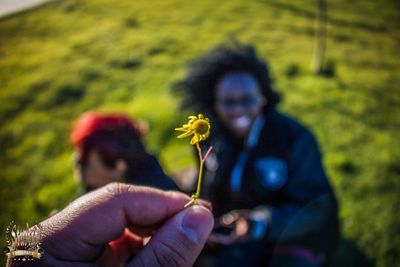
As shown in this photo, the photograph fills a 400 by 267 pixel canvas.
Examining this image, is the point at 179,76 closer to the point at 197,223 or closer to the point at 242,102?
the point at 242,102

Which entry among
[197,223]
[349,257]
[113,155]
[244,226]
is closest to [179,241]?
[197,223]

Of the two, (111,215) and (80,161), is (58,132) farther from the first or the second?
(111,215)

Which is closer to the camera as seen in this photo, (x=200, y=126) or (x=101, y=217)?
(x=200, y=126)

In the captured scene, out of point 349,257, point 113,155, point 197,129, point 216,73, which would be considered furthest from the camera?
point 216,73

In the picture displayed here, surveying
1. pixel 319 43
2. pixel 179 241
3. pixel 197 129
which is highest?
pixel 197 129

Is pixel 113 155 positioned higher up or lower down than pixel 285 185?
higher up

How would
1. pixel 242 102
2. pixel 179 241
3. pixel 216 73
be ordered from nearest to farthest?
pixel 179 241
pixel 242 102
pixel 216 73

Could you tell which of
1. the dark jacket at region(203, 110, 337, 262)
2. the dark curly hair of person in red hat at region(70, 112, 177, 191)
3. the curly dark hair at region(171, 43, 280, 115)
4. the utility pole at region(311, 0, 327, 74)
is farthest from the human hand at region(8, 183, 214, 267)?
the utility pole at region(311, 0, 327, 74)

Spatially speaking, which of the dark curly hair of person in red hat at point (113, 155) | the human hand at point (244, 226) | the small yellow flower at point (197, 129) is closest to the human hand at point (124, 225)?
the small yellow flower at point (197, 129)
